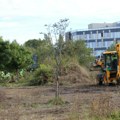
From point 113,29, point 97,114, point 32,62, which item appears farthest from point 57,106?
point 113,29

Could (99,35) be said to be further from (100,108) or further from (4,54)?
(100,108)

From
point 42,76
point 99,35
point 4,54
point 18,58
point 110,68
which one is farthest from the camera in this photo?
point 99,35

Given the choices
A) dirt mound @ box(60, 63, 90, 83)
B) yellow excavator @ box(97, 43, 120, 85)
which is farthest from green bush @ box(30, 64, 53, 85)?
yellow excavator @ box(97, 43, 120, 85)

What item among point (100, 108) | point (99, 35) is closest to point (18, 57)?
point (100, 108)

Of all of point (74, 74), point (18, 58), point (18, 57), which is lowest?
point (74, 74)

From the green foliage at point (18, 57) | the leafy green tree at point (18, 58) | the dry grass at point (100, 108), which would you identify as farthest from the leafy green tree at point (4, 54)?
the dry grass at point (100, 108)

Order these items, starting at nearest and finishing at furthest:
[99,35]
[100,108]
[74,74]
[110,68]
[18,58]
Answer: [100,108] → [110,68] → [74,74] → [18,58] → [99,35]

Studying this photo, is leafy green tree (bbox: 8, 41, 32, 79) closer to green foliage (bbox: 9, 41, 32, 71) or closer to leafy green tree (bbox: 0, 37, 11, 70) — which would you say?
green foliage (bbox: 9, 41, 32, 71)

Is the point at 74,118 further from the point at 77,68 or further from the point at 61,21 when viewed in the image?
the point at 77,68

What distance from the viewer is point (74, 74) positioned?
43969 mm

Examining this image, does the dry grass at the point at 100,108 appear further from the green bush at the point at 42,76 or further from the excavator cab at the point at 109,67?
the green bush at the point at 42,76

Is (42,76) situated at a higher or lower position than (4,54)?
lower

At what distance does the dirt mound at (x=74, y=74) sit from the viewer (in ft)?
141

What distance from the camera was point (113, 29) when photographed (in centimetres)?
13912
